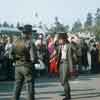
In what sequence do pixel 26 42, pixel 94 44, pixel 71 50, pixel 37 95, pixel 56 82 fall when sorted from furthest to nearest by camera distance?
pixel 94 44, pixel 56 82, pixel 37 95, pixel 71 50, pixel 26 42

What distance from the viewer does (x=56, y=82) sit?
20109 millimetres

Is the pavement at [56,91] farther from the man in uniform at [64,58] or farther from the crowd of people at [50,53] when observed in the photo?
the crowd of people at [50,53]

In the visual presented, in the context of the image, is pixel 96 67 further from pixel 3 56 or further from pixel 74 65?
pixel 74 65

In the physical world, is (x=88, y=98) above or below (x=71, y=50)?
below

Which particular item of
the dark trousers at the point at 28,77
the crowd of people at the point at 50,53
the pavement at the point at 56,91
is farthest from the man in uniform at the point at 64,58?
the crowd of people at the point at 50,53

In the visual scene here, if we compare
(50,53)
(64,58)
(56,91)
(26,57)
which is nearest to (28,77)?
(26,57)

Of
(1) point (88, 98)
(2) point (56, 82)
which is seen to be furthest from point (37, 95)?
(2) point (56, 82)

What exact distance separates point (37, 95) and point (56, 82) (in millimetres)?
4671

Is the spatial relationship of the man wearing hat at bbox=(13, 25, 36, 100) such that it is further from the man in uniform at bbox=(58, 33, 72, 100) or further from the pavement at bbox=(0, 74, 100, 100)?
the pavement at bbox=(0, 74, 100, 100)

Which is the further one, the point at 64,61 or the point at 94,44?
the point at 94,44

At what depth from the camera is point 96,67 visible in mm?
26359

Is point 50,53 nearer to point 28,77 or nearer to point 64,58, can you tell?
point 64,58

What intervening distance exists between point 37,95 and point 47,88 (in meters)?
2.06

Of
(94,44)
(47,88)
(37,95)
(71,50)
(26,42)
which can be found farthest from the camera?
(94,44)
